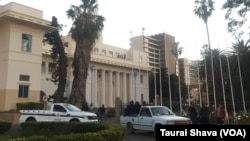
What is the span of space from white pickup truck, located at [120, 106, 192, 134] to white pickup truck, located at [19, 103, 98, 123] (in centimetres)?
263

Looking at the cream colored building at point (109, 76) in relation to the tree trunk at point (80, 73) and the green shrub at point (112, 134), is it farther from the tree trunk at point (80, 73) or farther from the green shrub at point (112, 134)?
the green shrub at point (112, 134)

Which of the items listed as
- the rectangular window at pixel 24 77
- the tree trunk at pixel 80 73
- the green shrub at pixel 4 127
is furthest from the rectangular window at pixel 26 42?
the green shrub at pixel 4 127

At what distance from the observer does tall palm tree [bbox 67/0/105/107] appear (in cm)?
Result: 3002

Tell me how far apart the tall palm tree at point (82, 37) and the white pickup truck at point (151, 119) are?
1133 centimetres

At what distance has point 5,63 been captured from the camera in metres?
31.0

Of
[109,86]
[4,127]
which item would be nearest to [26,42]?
[4,127]

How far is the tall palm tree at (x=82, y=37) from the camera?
98.5 feet

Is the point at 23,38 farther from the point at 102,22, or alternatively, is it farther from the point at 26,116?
the point at 26,116

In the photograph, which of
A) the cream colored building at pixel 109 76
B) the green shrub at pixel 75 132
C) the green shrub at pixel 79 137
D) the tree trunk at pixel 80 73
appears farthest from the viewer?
the cream colored building at pixel 109 76

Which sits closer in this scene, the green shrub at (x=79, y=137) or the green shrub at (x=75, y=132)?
the green shrub at (x=79, y=137)

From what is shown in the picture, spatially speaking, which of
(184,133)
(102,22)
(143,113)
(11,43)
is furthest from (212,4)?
(184,133)

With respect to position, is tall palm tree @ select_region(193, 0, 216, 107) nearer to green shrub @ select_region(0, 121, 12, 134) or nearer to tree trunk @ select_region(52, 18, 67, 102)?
tree trunk @ select_region(52, 18, 67, 102)

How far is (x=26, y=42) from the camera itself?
32750mm

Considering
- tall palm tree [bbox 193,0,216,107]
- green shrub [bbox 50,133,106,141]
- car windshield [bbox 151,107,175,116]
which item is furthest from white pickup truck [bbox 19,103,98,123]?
tall palm tree [bbox 193,0,216,107]
